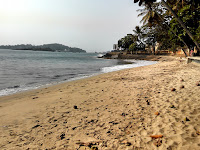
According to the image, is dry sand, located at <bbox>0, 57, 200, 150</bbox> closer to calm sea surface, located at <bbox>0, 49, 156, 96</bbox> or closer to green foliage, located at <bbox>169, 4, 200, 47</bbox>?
calm sea surface, located at <bbox>0, 49, 156, 96</bbox>

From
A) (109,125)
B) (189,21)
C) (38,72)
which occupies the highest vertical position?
(189,21)

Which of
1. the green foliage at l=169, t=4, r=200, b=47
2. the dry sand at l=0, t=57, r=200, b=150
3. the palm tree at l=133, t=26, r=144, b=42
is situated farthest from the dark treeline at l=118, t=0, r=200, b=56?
the palm tree at l=133, t=26, r=144, b=42

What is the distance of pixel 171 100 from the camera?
491 centimetres

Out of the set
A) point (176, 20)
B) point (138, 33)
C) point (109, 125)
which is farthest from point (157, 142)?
point (138, 33)

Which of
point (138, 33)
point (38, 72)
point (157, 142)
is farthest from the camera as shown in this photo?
point (138, 33)

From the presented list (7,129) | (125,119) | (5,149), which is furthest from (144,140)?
(7,129)

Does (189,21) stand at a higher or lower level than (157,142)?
higher

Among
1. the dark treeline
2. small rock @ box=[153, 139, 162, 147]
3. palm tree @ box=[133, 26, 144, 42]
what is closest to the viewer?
small rock @ box=[153, 139, 162, 147]

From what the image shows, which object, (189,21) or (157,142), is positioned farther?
(189,21)

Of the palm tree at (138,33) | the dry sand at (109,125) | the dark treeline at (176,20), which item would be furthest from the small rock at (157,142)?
the palm tree at (138,33)

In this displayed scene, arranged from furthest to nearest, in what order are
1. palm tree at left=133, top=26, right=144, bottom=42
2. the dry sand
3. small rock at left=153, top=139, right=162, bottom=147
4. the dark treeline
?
palm tree at left=133, top=26, right=144, bottom=42 → the dark treeline → the dry sand → small rock at left=153, top=139, right=162, bottom=147

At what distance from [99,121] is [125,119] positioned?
0.76m

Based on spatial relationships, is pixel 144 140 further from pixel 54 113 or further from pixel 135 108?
pixel 54 113

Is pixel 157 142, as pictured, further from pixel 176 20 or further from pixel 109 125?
pixel 176 20
